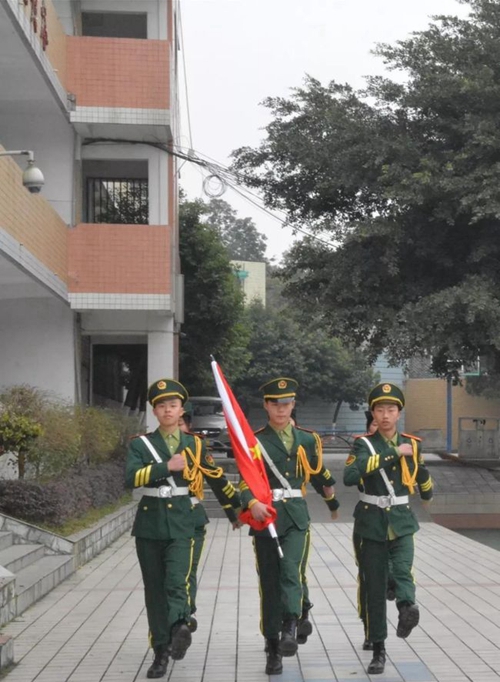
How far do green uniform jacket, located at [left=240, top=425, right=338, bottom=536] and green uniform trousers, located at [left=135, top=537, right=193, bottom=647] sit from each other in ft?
1.61

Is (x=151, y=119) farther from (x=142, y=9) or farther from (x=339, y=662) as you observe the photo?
(x=339, y=662)

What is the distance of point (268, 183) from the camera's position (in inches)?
957

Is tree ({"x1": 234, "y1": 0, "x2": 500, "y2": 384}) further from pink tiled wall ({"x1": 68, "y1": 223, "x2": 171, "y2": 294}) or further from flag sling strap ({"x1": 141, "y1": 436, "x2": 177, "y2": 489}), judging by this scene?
flag sling strap ({"x1": 141, "y1": 436, "x2": 177, "y2": 489})

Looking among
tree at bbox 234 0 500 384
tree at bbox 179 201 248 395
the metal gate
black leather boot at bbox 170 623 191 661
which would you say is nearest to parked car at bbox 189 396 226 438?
tree at bbox 179 201 248 395

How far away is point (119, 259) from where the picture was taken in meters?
19.1

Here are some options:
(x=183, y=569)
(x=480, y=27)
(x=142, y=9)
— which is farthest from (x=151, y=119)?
(x=183, y=569)

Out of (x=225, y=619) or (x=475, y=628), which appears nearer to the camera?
(x=475, y=628)

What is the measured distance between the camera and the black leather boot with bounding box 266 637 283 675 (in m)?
7.00

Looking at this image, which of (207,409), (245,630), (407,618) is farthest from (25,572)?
(207,409)

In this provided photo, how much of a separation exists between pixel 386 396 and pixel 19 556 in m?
4.85

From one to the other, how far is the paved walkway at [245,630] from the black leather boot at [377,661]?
0.20 ft

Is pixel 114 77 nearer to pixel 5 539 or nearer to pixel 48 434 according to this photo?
pixel 48 434

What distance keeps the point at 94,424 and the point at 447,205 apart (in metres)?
7.82

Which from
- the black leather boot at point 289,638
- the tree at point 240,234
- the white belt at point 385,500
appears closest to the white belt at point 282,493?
the white belt at point 385,500
